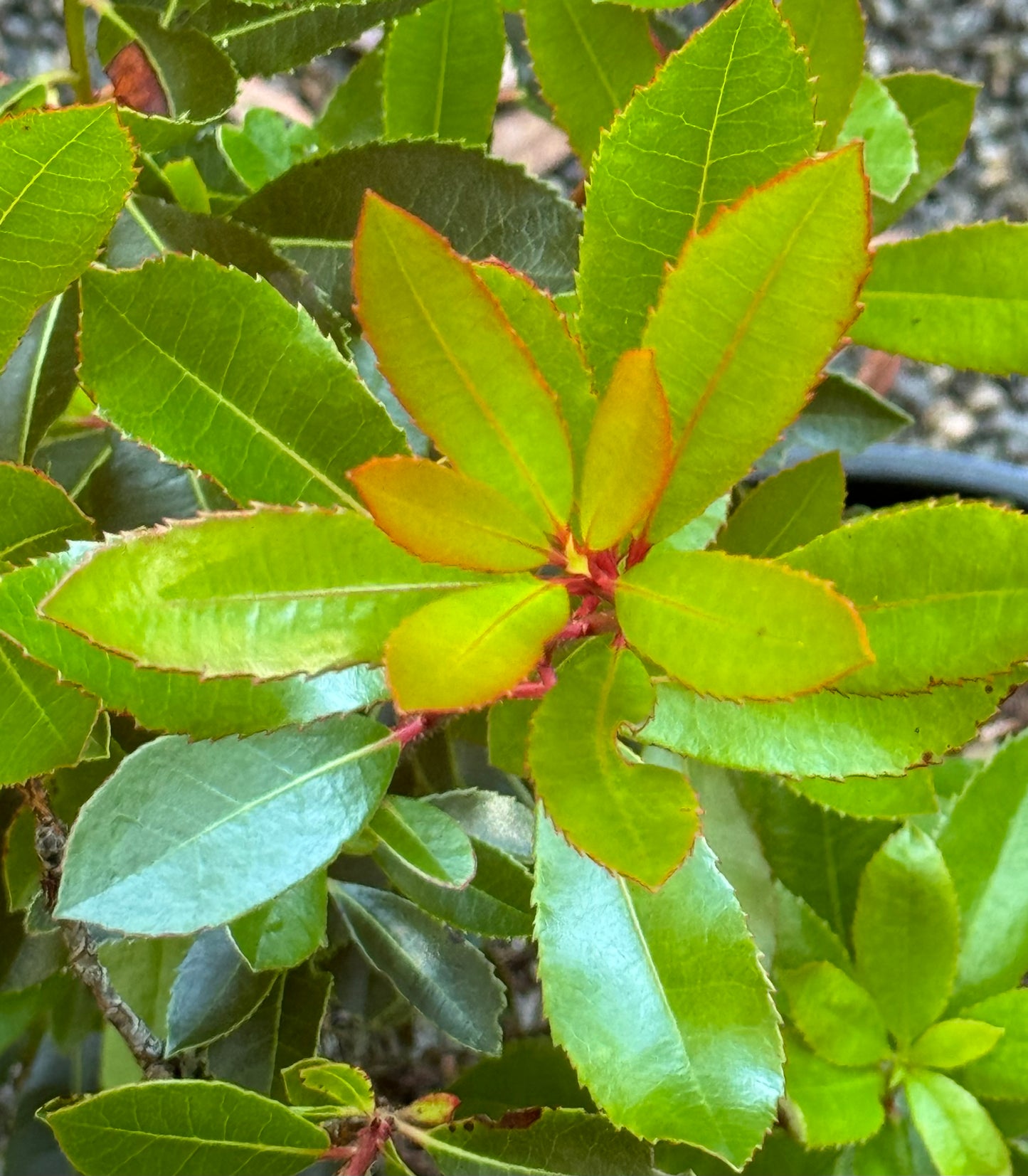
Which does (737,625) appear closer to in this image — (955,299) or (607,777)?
(607,777)

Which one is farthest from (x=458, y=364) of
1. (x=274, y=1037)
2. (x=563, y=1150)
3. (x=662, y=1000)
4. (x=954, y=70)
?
(x=954, y=70)

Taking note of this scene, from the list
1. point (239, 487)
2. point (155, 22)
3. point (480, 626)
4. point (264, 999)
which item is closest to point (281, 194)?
point (155, 22)

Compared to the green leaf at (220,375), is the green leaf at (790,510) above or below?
below

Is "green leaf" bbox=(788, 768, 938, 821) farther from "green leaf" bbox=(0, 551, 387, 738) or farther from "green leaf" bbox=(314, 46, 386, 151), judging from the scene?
"green leaf" bbox=(314, 46, 386, 151)

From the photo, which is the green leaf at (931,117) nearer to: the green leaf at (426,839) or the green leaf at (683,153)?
the green leaf at (683,153)

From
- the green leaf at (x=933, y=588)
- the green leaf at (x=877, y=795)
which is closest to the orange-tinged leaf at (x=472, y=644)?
the green leaf at (x=933, y=588)

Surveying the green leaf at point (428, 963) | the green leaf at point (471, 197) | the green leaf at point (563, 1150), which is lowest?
the green leaf at point (428, 963)
